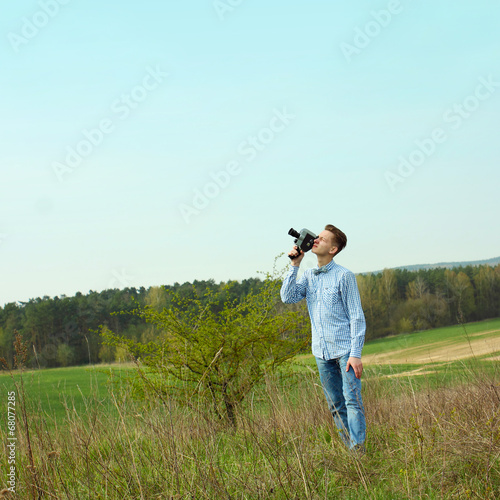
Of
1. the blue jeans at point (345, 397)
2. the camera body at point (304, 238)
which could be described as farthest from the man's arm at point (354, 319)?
the camera body at point (304, 238)

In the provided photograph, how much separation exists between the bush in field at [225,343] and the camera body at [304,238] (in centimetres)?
188

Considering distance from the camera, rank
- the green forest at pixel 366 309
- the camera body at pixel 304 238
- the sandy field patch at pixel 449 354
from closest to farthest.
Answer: the camera body at pixel 304 238 → the sandy field patch at pixel 449 354 → the green forest at pixel 366 309

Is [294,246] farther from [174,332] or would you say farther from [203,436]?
[174,332]

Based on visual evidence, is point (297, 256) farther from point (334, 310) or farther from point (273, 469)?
point (273, 469)

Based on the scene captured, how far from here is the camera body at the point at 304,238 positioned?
14.0 feet

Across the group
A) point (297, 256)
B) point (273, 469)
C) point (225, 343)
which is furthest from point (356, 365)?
point (225, 343)

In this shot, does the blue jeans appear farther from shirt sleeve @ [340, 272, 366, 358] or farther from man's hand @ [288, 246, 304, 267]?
man's hand @ [288, 246, 304, 267]

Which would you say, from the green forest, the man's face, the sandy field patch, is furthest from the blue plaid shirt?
the green forest

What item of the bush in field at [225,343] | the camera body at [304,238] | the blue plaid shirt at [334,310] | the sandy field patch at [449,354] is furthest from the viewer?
the sandy field patch at [449,354]

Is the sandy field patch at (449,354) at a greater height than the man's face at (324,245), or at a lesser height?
lesser

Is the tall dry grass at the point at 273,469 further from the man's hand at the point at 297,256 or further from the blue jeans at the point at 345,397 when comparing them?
the man's hand at the point at 297,256

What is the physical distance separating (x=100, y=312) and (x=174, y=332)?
43.8 meters

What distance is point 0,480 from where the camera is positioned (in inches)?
147

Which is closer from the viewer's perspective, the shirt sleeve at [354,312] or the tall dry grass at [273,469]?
the tall dry grass at [273,469]
